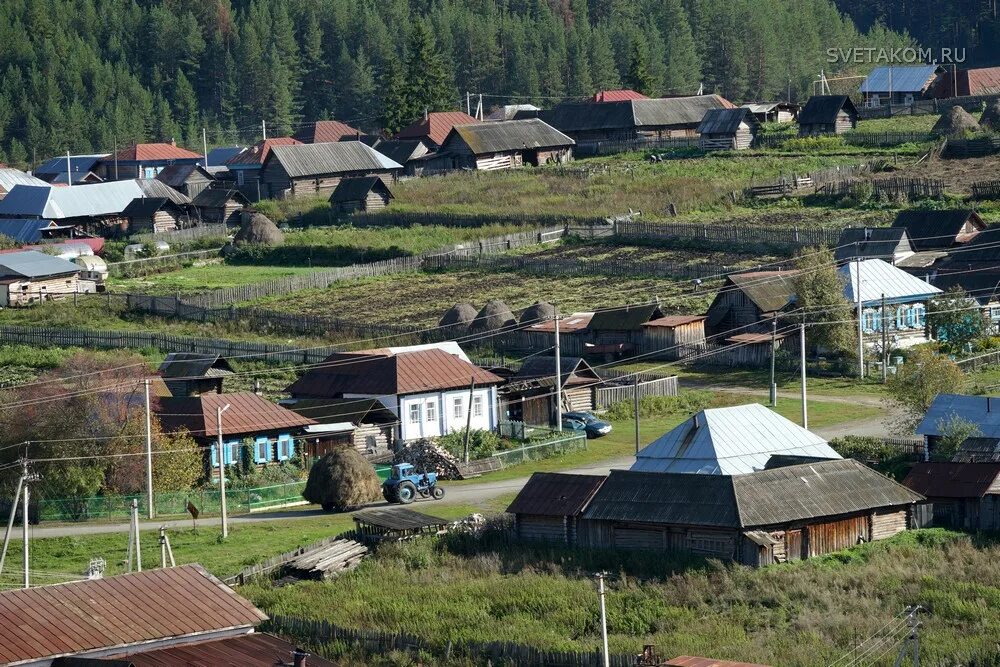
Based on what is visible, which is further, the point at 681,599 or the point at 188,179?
the point at 188,179

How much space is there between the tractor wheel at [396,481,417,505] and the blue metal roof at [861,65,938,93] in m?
82.4

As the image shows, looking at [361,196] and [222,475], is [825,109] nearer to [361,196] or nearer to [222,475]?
[361,196]

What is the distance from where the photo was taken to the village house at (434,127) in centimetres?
11932

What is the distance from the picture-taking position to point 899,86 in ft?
400

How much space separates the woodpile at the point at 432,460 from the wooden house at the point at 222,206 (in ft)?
191

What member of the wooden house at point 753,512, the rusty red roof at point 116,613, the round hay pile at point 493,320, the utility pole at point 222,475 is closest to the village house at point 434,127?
the round hay pile at point 493,320

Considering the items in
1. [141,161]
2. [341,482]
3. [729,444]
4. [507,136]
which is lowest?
[341,482]

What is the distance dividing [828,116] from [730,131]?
600 centimetres

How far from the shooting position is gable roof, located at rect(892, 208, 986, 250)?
241ft

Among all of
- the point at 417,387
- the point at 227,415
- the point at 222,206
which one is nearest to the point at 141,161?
the point at 222,206

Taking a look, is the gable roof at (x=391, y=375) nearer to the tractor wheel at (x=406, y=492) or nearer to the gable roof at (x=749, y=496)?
the tractor wheel at (x=406, y=492)

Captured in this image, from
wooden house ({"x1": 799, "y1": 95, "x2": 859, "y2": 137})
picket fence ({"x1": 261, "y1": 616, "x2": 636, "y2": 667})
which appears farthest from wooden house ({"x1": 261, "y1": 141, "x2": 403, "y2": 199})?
picket fence ({"x1": 261, "y1": 616, "x2": 636, "y2": 667})

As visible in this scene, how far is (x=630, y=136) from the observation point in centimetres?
11575

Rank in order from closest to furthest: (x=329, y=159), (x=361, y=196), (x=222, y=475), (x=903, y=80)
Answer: (x=222, y=475), (x=361, y=196), (x=329, y=159), (x=903, y=80)
